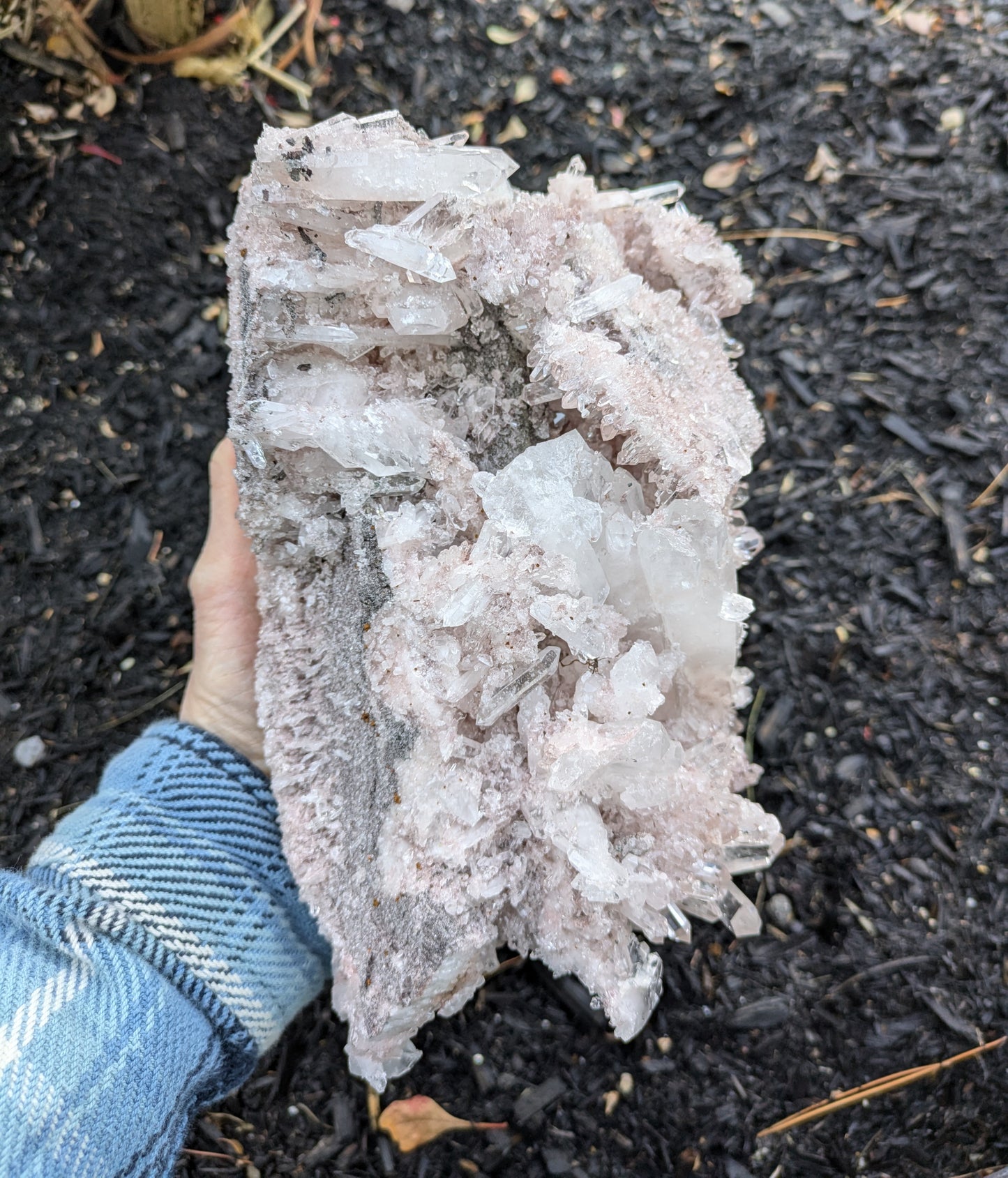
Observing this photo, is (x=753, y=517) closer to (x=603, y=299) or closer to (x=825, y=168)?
(x=825, y=168)

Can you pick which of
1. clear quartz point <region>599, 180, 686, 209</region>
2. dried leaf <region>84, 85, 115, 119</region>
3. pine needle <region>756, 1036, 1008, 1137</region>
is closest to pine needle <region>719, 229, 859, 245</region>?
clear quartz point <region>599, 180, 686, 209</region>

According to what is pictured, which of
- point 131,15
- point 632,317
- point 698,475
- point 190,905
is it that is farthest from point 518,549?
point 131,15

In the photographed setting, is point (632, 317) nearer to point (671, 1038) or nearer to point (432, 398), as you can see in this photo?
point (432, 398)

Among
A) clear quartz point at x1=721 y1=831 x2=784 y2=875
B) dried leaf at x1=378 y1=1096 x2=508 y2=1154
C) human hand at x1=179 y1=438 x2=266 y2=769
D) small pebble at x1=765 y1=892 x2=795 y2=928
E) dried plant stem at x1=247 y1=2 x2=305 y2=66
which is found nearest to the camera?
clear quartz point at x1=721 y1=831 x2=784 y2=875

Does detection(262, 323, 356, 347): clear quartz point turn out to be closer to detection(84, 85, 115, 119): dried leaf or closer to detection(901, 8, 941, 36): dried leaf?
detection(84, 85, 115, 119): dried leaf

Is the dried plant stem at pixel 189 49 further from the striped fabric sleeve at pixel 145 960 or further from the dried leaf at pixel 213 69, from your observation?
the striped fabric sleeve at pixel 145 960
